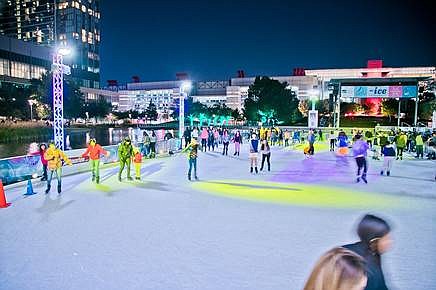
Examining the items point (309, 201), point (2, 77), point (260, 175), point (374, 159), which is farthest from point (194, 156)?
point (2, 77)

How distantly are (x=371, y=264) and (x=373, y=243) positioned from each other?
121 millimetres

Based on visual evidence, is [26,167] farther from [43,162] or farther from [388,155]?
[388,155]

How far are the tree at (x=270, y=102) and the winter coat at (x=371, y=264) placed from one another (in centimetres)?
6585

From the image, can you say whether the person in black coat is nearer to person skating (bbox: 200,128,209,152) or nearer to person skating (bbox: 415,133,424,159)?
person skating (bbox: 415,133,424,159)

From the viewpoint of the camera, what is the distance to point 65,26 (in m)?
104

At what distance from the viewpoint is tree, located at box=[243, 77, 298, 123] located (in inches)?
2638

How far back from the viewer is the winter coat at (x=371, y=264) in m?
2.07

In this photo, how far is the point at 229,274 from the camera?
471cm

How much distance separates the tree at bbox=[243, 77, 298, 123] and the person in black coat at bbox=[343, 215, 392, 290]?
65.8 metres

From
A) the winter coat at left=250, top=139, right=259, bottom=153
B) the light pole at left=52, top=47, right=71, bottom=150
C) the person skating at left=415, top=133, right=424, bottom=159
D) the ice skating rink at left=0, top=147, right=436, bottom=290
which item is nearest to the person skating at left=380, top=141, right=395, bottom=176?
the ice skating rink at left=0, top=147, right=436, bottom=290

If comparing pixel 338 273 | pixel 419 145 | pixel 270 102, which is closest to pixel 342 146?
pixel 419 145

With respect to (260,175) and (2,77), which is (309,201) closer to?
(260,175)

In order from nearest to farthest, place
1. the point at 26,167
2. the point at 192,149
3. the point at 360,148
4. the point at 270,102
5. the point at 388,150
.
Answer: the point at 360,148, the point at 192,149, the point at 26,167, the point at 388,150, the point at 270,102

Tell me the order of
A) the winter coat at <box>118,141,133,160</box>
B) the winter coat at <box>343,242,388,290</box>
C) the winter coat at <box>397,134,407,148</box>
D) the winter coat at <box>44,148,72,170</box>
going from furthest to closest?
the winter coat at <box>397,134,407,148</box>, the winter coat at <box>118,141,133,160</box>, the winter coat at <box>44,148,72,170</box>, the winter coat at <box>343,242,388,290</box>
